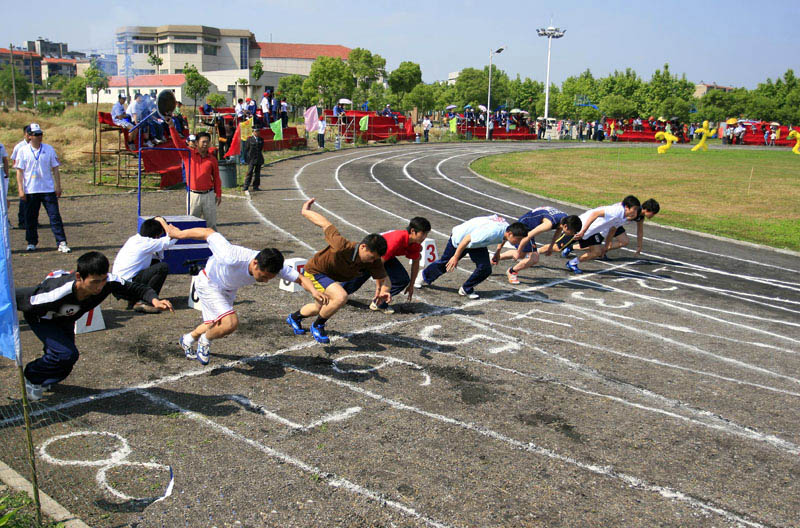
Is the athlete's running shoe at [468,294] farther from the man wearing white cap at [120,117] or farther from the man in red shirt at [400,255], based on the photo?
the man wearing white cap at [120,117]

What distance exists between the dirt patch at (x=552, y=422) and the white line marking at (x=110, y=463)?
317cm

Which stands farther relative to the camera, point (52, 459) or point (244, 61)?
point (244, 61)

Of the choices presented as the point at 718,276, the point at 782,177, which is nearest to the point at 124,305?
the point at 718,276

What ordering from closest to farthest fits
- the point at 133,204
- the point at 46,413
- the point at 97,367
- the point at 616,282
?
the point at 46,413, the point at 97,367, the point at 616,282, the point at 133,204

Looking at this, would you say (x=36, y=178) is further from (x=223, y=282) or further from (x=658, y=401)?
(x=658, y=401)

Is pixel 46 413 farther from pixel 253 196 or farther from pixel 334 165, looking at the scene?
pixel 334 165

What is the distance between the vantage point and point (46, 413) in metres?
5.62

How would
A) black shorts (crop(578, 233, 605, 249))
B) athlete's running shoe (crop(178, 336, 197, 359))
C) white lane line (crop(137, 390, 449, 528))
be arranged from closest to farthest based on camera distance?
white lane line (crop(137, 390, 449, 528))
athlete's running shoe (crop(178, 336, 197, 359))
black shorts (crop(578, 233, 605, 249))

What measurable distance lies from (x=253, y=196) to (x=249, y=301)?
10731 mm

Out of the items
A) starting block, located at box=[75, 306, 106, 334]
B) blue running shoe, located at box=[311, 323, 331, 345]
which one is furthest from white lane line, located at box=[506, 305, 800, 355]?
starting block, located at box=[75, 306, 106, 334]

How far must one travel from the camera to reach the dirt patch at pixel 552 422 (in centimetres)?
566

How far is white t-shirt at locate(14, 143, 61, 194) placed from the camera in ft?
35.6

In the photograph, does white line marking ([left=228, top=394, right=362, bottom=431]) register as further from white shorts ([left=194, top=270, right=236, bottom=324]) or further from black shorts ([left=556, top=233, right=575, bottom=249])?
black shorts ([left=556, top=233, right=575, bottom=249])

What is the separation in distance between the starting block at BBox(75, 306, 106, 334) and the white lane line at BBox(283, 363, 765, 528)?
3.29 metres
